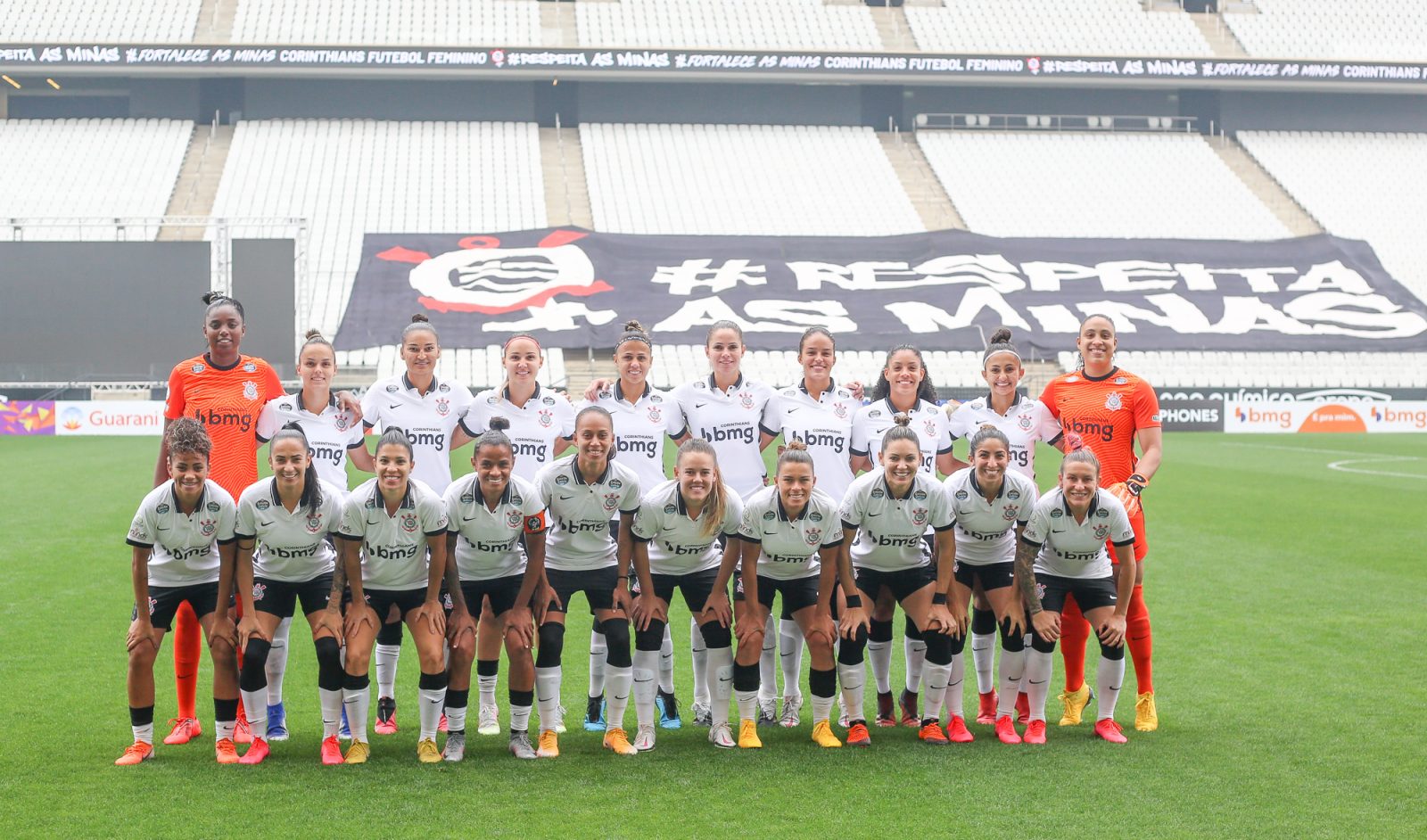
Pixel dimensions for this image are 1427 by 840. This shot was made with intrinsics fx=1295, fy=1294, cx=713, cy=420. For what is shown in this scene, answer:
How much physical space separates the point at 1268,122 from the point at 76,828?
4226 cm

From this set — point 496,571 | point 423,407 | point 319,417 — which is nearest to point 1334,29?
point 423,407

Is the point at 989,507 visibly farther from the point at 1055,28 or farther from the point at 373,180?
the point at 1055,28

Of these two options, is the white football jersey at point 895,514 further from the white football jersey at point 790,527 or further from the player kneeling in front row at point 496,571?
the player kneeling in front row at point 496,571

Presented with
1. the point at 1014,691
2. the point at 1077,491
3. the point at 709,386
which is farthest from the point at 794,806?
the point at 709,386

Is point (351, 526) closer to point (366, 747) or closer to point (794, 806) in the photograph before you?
point (366, 747)

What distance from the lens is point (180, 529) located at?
5820 millimetres

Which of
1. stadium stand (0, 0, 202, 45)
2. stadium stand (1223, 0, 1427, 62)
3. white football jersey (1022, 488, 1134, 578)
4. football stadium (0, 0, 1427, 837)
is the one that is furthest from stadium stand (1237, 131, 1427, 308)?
stadium stand (0, 0, 202, 45)

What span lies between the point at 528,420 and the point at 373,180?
3029cm

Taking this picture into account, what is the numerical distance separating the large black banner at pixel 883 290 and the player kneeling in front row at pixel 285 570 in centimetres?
2255

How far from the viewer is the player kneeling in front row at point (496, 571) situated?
5871mm

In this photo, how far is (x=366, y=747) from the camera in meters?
5.82

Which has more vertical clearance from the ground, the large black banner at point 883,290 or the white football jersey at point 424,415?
the large black banner at point 883,290

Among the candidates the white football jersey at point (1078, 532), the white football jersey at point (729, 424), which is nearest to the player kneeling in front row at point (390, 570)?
the white football jersey at point (729, 424)

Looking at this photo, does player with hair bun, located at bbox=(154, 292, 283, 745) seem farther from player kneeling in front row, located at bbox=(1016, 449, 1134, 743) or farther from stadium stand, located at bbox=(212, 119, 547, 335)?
stadium stand, located at bbox=(212, 119, 547, 335)
